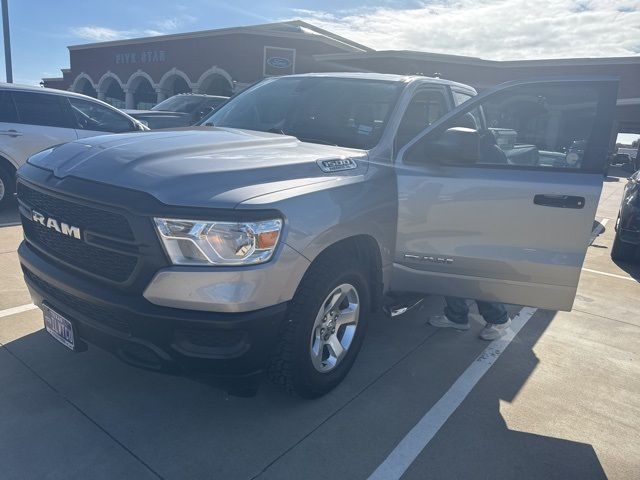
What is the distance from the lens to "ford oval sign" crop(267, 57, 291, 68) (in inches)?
1281

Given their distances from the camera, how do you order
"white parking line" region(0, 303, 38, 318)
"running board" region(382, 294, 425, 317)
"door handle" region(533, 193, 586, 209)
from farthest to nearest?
"white parking line" region(0, 303, 38, 318) < "running board" region(382, 294, 425, 317) < "door handle" region(533, 193, 586, 209)

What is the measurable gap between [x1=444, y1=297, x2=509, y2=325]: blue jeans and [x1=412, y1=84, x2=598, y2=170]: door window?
1.22 metres

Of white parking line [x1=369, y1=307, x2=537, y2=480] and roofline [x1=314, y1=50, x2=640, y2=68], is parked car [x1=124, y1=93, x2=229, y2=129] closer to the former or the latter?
white parking line [x1=369, y1=307, x2=537, y2=480]

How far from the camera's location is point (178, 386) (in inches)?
122

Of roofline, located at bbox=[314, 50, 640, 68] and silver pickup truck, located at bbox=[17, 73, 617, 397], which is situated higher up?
roofline, located at bbox=[314, 50, 640, 68]

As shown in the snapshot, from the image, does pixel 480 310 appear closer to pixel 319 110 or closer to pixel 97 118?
pixel 319 110

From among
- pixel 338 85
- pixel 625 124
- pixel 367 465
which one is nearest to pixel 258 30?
pixel 625 124

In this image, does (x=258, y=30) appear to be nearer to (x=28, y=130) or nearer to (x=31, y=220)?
(x=28, y=130)

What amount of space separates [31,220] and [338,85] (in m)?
2.37

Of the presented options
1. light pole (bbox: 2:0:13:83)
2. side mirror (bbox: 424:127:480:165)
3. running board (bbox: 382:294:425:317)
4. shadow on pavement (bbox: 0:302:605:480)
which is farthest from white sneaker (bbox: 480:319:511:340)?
light pole (bbox: 2:0:13:83)

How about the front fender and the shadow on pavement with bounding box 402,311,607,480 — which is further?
the shadow on pavement with bounding box 402,311,607,480

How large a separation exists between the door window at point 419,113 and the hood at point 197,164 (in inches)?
23.2

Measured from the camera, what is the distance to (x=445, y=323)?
4.25m

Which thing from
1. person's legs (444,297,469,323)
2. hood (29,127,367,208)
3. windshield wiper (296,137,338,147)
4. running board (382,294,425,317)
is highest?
windshield wiper (296,137,338,147)
